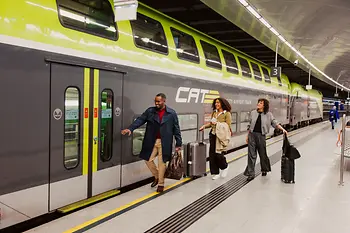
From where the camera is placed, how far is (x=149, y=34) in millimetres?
5832

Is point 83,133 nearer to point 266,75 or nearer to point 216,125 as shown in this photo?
point 216,125

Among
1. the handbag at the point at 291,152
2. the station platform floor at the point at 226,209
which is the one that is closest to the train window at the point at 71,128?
the station platform floor at the point at 226,209

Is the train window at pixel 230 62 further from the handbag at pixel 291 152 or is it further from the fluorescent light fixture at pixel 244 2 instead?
the handbag at pixel 291 152

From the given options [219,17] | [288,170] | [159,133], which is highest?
[219,17]

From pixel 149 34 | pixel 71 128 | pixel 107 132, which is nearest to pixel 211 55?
pixel 149 34

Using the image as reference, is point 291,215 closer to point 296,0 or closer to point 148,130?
point 148,130

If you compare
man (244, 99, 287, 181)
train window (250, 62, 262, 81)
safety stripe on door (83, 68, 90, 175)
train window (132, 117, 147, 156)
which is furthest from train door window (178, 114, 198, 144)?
train window (250, 62, 262, 81)

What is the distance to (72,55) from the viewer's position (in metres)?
4.15

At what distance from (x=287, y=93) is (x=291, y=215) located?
13.5 metres

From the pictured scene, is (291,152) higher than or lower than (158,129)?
lower

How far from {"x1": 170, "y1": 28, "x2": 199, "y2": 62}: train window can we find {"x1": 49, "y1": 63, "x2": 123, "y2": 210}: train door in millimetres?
2098

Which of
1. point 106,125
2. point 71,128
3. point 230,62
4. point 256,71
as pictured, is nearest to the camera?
point 71,128

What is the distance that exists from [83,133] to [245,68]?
7624 millimetres

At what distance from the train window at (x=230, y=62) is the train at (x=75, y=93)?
2.45m
